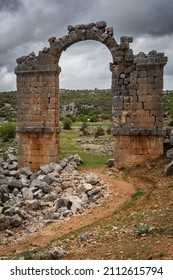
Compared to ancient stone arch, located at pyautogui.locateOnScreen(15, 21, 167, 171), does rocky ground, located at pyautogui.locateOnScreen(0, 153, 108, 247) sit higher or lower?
lower

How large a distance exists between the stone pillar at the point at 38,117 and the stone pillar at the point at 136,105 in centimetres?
242

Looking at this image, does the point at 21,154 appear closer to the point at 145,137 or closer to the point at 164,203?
the point at 145,137

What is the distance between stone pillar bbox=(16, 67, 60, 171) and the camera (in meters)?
15.2

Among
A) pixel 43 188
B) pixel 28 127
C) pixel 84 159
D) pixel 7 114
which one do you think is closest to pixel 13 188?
pixel 43 188

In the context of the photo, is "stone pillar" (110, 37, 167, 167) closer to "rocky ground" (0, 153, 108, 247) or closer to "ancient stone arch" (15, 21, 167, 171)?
"ancient stone arch" (15, 21, 167, 171)

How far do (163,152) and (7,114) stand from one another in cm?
3930

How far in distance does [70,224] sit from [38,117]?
21.0ft

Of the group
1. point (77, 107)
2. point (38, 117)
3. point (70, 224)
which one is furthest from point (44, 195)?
point (77, 107)

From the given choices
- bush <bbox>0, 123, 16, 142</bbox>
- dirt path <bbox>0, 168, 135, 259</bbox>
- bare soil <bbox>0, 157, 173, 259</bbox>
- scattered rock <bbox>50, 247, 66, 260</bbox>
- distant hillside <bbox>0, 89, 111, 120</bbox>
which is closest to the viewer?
bare soil <bbox>0, 157, 173, 259</bbox>

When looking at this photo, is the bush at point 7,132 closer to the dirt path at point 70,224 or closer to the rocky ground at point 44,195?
the rocky ground at point 44,195

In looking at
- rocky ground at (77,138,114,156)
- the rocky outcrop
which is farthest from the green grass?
the rocky outcrop

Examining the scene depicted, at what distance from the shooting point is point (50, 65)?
49.9ft

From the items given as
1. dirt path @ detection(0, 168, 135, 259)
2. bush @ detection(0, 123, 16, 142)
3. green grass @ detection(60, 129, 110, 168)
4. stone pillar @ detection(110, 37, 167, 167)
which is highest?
stone pillar @ detection(110, 37, 167, 167)

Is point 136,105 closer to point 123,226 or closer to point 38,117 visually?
point 38,117
